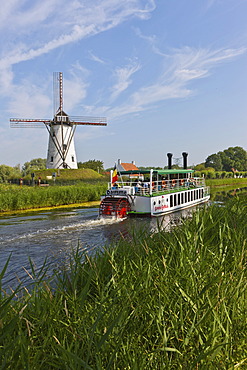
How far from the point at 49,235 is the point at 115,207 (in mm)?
6450

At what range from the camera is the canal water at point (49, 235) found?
34.9ft

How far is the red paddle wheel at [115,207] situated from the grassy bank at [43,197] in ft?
25.4

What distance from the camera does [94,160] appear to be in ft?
267

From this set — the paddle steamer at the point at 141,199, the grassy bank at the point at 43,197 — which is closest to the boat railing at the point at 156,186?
the paddle steamer at the point at 141,199

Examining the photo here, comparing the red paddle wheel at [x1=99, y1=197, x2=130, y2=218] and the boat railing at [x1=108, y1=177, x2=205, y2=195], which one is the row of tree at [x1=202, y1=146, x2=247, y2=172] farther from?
the red paddle wheel at [x1=99, y1=197, x2=130, y2=218]

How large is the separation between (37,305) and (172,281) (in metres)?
1.70

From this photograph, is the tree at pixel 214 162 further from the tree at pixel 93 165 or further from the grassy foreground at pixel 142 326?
the grassy foreground at pixel 142 326

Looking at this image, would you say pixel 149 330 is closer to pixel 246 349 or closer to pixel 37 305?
pixel 246 349

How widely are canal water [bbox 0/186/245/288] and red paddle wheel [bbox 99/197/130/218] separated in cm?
61

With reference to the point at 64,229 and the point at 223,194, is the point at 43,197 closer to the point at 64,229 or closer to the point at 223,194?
the point at 64,229

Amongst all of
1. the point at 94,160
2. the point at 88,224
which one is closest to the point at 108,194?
the point at 88,224

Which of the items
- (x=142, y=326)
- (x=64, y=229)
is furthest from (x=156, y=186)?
(x=142, y=326)

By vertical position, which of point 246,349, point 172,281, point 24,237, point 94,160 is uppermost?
point 94,160

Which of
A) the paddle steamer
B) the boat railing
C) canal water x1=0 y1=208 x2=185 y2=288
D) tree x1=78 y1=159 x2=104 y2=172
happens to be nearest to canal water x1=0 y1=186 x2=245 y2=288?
canal water x1=0 y1=208 x2=185 y2=288
